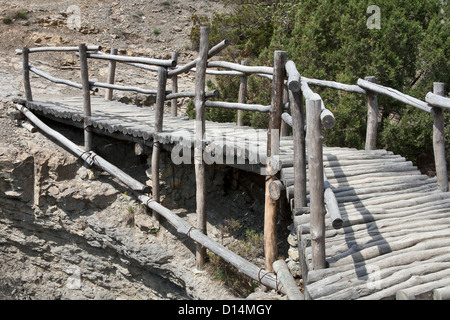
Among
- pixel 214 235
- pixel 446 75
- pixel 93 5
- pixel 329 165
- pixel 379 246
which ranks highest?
pixel 93 5

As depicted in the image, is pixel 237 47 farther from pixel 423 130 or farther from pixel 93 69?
pixel 423 130

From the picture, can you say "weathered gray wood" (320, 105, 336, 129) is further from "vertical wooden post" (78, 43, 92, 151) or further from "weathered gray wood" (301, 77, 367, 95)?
"vertical wooden post" (78, 43, 92, 151)

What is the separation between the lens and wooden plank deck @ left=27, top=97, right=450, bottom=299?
154 inches

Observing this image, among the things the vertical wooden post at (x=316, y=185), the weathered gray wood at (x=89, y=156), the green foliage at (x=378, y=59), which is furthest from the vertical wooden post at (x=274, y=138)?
the green foliage at (x=378, y=59)

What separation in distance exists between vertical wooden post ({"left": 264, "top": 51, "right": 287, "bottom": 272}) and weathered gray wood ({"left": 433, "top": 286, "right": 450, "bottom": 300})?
2286 mm

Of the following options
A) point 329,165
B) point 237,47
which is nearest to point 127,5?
point 237,47

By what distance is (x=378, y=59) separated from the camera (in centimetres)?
839

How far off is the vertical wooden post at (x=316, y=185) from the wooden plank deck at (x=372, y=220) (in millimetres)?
171

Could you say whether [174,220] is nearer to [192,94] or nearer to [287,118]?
[192,94]

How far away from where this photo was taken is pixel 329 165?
223 inches

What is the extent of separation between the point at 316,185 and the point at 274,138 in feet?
4.61

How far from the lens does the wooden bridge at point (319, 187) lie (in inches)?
158

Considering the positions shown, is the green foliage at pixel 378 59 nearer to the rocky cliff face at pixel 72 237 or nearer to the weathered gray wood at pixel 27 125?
the rocky cliff face at pixel 72 237

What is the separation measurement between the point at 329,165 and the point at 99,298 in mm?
4816
